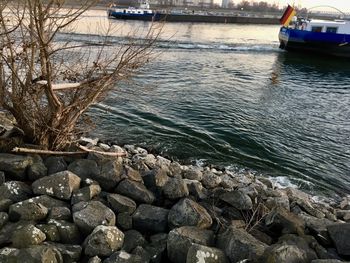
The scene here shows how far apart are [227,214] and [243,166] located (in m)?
3.60

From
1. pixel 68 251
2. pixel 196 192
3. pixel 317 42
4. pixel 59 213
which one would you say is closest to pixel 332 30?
pixel 317 42

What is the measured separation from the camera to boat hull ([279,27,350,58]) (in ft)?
99.9

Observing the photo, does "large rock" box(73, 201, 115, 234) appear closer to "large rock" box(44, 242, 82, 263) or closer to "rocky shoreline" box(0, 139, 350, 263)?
"rocky shoreline" box(0, 139, 350, 263)

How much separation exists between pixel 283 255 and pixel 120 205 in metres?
2.17

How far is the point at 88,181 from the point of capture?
523 centimetres

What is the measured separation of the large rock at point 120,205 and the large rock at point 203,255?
1243 mm

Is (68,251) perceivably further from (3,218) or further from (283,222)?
(283,222)

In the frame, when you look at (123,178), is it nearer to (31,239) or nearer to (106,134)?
(31,239)

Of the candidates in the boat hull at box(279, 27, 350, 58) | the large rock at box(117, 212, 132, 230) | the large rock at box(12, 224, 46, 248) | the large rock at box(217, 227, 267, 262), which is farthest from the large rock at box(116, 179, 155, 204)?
the boat hull at box(279, 27, 350, 58)

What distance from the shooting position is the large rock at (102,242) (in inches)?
158

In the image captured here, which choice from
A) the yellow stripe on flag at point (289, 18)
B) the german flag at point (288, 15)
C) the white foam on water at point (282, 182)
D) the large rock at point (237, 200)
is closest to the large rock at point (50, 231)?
the large rock at point (237, 200)

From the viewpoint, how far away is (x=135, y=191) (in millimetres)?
5246

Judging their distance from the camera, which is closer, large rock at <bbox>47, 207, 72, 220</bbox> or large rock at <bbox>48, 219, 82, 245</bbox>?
large rock at <bbox>48, 219, 82, 245</bbox>

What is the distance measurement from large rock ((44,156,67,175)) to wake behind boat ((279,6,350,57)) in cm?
2990
